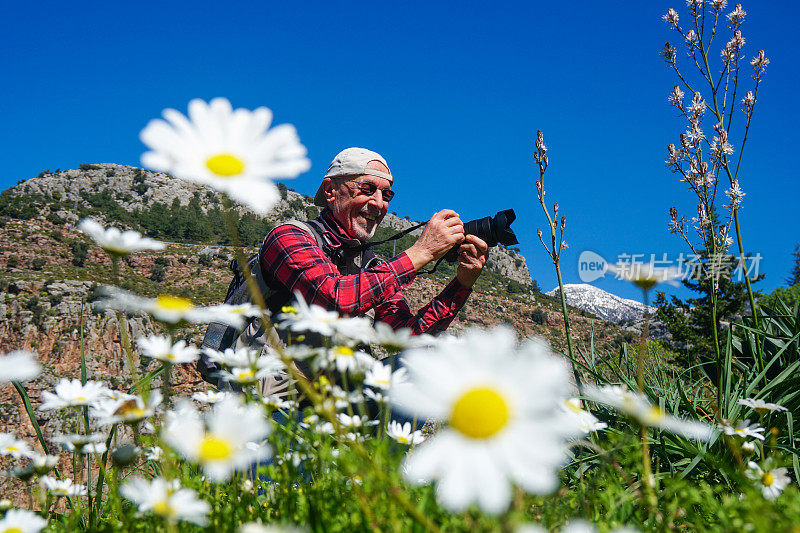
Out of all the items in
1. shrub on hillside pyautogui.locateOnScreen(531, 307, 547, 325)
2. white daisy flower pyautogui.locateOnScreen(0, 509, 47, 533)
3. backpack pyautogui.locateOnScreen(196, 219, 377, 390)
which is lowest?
white daisy flower pyautogui.locateOnScreen(0, 509, 47, 533)

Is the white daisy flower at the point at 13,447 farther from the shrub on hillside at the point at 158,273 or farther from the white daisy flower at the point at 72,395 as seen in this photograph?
the shrub on hillside at the point at 158,273

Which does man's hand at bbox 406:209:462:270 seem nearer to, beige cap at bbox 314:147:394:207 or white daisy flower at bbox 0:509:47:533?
beige cap at bbox 314:147:394:207

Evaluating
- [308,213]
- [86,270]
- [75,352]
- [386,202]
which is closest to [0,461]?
[75,352]

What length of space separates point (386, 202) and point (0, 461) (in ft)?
61.1

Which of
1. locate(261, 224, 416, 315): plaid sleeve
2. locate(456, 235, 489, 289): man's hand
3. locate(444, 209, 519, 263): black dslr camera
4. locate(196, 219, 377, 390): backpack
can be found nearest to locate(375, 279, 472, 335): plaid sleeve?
→ locate(456, 235, 489, 289): man's hand

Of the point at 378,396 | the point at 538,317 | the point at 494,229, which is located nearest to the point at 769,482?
the point at 378,396

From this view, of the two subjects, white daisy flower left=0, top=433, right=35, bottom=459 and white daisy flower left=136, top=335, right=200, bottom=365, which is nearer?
white daisy flower left=136, top=335, right=200, bottom=365

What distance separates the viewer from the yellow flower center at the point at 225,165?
820 millimetres

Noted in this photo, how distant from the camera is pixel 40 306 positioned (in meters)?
27.2

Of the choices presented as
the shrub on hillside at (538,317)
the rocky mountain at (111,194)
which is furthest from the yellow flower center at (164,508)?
the rocky mountain at (111,194)

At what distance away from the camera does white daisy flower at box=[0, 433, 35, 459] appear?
1320 millimetres

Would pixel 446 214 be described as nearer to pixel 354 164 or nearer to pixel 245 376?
pixel 354 164

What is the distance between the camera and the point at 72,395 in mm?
1253

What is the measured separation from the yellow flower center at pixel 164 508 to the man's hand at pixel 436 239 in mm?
1889
